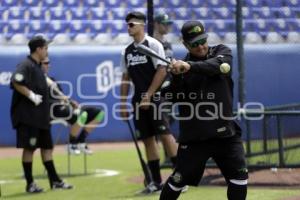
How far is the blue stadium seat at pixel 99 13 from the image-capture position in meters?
17.8

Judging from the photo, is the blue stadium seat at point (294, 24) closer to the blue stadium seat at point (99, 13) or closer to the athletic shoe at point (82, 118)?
the athletic shoe at point (82, 118)

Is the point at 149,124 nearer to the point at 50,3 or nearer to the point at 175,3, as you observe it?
the point at 175,3

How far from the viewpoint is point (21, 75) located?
9.31m

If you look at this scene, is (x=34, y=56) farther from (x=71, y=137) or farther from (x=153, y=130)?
(x=71, y=137)

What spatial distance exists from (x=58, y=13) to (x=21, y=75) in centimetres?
855

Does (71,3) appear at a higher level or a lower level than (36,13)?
higher

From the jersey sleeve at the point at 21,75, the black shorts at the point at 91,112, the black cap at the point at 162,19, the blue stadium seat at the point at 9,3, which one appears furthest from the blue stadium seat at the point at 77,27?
the jersey sleeve at the point at 21,75

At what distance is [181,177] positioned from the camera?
6387 millimetres

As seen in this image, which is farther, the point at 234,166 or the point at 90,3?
the point at 90,3

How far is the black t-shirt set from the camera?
369 inches

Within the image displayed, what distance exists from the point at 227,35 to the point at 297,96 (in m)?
1.51

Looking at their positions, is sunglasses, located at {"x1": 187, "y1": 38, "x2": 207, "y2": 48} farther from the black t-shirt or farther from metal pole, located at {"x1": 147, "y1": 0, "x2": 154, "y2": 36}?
metal pole, located at {"x1": 147, "y1": 0, "x2": 154, "y2": 36}

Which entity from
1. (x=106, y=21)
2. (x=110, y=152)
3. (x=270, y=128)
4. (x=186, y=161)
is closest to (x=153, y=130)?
(x=270, y=128)

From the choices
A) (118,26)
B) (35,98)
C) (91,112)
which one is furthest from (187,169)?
(118,26)
